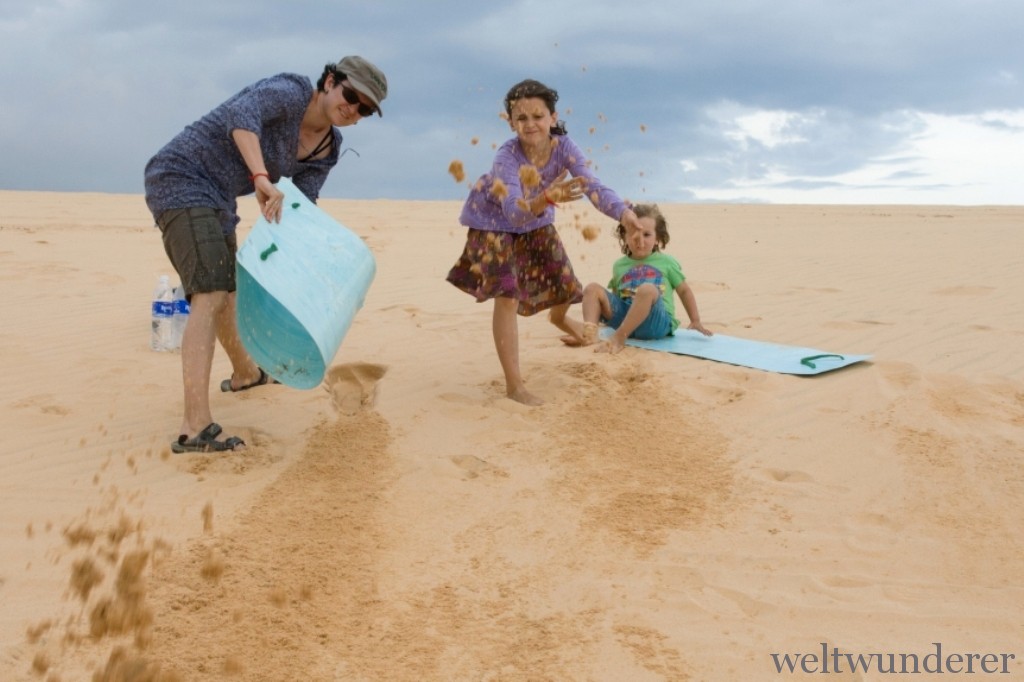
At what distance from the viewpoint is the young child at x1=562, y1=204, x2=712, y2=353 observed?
197 inches

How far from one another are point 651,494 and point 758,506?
378mm

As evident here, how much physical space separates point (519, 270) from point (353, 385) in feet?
3.56

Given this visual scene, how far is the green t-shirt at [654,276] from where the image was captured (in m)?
5.23

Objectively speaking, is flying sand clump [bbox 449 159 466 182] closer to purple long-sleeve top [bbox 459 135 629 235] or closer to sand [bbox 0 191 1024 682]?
purple long-sleeve top [bbox 459 135 629 235]

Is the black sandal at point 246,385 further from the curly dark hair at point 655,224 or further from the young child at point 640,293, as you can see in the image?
the curly dark hair at point 655,224

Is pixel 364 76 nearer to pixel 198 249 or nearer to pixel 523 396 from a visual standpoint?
pixel 198 249

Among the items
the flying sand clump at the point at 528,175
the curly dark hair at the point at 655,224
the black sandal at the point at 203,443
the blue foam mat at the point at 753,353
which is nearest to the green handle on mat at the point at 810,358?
the blue foam mat at the point at 753,353

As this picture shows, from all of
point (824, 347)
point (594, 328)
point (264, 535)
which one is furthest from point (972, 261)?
point (264, 535)

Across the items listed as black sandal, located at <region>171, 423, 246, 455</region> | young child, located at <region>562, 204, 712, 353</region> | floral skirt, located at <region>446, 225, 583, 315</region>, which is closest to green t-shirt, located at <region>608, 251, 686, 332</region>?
young child, located at <region>562, 204, 712, 353</region>

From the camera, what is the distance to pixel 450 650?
2176mm

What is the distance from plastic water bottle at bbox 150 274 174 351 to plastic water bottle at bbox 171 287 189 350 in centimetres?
2

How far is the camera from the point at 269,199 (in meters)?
3.16

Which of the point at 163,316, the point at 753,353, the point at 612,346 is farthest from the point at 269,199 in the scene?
the point at 753,353

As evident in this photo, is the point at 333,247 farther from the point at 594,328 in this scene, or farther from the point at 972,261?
the point at 972,261
